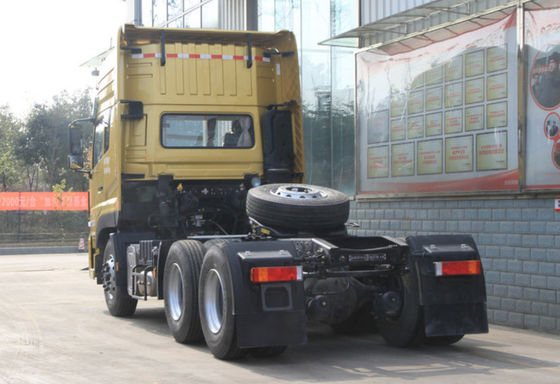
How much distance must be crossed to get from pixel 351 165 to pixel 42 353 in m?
7.73

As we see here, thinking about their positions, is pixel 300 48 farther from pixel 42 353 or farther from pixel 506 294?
pixel 42 353

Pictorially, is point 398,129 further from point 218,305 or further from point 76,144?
A: point 218,305

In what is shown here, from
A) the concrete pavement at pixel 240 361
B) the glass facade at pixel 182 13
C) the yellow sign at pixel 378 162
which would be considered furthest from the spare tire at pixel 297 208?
the glass facade at pixel 182 13

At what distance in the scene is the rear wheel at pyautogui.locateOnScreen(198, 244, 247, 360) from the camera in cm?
795

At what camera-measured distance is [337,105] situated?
15.6 m

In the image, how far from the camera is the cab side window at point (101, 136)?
12438 millimetres

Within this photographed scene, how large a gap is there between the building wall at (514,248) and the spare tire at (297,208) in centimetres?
284

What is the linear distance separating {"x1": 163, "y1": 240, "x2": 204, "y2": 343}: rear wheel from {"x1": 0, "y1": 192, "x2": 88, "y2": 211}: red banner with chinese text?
96.6 feet

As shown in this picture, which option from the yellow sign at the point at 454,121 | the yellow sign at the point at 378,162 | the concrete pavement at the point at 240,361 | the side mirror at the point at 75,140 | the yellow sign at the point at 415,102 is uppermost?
the yellow sign at the point at 415,102

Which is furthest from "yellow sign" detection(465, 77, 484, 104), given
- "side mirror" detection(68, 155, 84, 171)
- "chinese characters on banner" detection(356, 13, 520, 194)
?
"side mirror" detection(68, 155, 84, 171)

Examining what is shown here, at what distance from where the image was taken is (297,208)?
29.7 ft

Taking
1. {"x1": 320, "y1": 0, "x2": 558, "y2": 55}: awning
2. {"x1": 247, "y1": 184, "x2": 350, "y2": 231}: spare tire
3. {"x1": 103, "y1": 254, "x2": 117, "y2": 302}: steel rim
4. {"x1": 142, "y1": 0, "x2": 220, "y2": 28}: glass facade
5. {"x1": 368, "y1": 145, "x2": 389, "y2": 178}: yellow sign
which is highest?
{"x1": 142, "y1": 0, "x2": 220, "y2": 28}: glass facade

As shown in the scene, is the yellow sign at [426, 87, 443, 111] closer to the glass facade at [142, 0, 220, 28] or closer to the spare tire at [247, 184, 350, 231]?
the spare tire at [247, 184, 350, 231]

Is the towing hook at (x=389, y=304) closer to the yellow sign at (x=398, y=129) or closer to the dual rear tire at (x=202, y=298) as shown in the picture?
the dual rear tire at (x=202, y=298)
